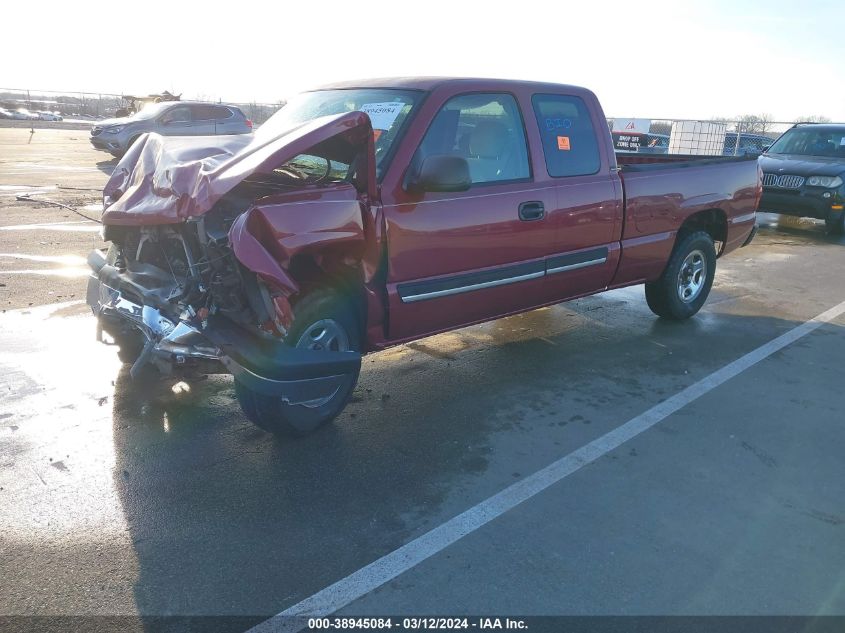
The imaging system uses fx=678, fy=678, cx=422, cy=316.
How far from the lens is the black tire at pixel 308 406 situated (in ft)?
12.0

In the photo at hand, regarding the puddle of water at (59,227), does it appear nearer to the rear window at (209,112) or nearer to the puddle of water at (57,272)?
the puddle of water at (57,272)

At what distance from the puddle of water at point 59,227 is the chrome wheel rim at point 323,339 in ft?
22.5

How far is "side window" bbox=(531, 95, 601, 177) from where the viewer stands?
4.85 m

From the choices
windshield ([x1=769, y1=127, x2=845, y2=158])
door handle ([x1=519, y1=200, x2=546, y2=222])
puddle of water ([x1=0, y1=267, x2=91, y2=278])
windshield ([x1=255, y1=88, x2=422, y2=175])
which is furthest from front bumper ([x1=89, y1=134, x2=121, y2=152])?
door handle ([x1=519, y1=200, x2=546, y2=222])

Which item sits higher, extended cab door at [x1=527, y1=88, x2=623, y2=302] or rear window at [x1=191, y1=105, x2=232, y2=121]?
rear window at [x1=191, y1=105, x2=232, y2=121]

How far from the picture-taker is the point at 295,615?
2553mm

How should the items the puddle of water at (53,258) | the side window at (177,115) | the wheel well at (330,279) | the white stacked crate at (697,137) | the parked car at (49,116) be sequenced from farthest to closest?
the parked car at (49,116) < the white stacked crate at (697,137) < the side window at (177,115) < the puddle of water at (53,258) < the wheel well at (330,279)

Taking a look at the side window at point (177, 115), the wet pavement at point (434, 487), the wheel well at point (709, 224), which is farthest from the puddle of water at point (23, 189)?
the wheel well at point (709, 224)

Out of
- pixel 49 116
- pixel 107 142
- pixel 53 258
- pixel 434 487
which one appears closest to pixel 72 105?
pixel 49 116

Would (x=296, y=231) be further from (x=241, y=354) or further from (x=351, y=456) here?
(x=351, y=456)

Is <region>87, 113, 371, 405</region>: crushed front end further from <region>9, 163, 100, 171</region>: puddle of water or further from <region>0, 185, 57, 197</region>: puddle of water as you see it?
<region>9, 163, 100, 171</region>: puddle of water

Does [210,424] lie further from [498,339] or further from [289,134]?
[498,339]

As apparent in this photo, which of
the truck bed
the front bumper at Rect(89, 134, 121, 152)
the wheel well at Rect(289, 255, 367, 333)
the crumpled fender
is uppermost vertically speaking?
the truck bed

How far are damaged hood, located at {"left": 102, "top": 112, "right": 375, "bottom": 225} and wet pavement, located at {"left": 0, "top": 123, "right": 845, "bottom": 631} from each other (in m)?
1.30
